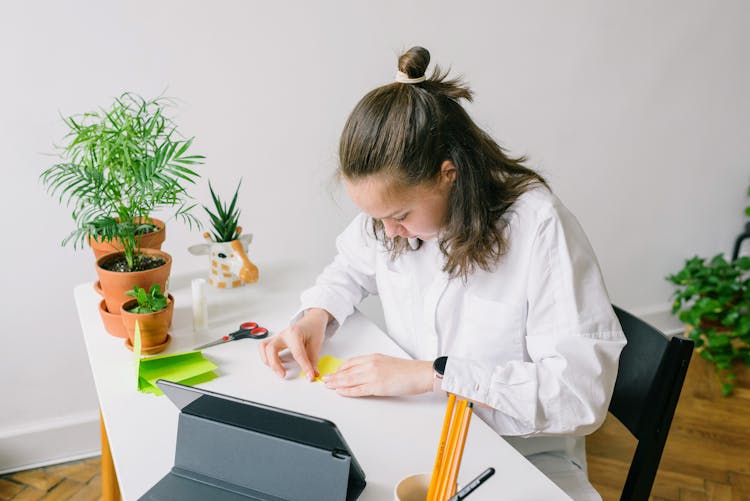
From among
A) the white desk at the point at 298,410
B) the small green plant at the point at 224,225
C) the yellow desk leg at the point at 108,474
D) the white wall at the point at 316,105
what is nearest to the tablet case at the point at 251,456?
the white desk at the point at 298,410

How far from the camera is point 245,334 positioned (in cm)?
141

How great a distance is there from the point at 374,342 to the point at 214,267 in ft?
1.68

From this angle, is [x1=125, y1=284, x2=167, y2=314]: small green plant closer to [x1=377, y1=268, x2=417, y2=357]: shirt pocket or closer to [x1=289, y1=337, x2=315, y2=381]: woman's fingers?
[x1=289, y1=337, x2=315, y2=381]: woman's fingers

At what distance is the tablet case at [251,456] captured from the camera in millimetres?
863

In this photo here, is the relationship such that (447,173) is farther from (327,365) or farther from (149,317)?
(149,317)

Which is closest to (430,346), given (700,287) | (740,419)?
(740,419)

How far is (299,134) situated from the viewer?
209 centimetres

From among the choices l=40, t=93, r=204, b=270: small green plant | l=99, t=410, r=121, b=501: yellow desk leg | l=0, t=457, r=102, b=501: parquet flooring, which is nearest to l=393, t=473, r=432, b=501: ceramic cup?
l=40, t=93, r=204, b=270: small green plant

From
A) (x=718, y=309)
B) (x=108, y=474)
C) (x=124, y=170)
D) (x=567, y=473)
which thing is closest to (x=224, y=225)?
(x=124, y=170)

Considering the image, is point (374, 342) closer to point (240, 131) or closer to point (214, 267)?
point (214, 267)

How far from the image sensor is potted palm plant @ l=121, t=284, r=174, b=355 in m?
1.30

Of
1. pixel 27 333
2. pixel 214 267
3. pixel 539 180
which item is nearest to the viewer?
pixel 539 180

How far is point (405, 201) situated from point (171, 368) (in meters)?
0.55

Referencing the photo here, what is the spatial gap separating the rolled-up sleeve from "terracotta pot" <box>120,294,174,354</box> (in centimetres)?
60
